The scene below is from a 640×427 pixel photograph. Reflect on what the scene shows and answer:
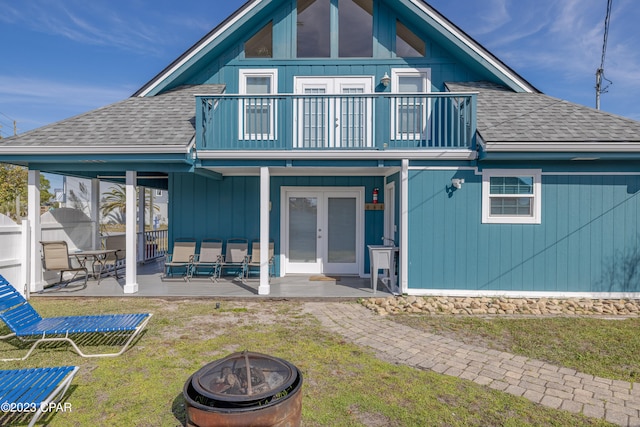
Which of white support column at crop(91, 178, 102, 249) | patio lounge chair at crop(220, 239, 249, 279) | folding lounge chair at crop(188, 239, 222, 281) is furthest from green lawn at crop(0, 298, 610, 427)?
white support column at crop(91, 178, 102, 249)

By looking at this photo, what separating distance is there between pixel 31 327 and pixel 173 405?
2.47 meters

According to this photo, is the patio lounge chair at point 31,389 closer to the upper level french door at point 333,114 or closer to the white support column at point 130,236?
the white support column at point 130,236

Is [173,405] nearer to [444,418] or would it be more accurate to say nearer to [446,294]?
[444,418]

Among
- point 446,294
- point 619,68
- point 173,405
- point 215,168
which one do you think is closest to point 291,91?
point 215,168

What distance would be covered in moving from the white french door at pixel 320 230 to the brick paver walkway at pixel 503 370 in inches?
143

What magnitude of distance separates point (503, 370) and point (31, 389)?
445 centimetres

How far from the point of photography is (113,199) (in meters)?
28.1

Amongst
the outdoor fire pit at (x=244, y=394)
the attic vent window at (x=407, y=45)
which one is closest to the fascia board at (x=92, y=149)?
the outdoor fire pit at (x=244, y=394)

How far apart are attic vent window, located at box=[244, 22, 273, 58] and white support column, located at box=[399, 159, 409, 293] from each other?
489 centimetres

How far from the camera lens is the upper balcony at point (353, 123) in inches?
276

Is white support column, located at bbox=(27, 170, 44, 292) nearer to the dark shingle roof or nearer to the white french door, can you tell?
the dark shingle roof

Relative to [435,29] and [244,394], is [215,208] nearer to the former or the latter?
[435,29]

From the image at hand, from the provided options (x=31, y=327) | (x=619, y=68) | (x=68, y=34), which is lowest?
(x=31, y=327)

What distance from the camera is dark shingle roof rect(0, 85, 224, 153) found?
23.0ft
